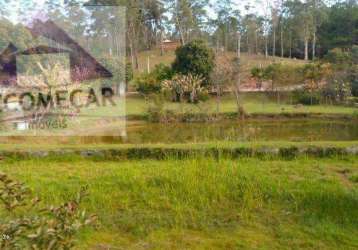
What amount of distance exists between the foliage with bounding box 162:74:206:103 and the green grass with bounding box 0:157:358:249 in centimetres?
1258

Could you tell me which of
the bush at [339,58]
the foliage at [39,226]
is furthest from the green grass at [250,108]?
the foliage at [39,226]

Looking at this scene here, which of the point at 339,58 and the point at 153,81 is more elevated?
the point at 339,58

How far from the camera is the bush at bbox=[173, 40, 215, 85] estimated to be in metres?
18.5

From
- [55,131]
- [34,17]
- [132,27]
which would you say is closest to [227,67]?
[55,131]

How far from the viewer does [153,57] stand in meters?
29.4

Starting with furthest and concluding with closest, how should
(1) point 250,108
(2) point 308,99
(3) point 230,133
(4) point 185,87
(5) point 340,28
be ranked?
(5) point 340,28 → (4) point 185,87 → (2) point 308,99 → (1) point 250,108 → (3) point 230,133


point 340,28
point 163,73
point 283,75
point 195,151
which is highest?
point 340,28

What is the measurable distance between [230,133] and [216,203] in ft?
22.9

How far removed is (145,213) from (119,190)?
55 cm

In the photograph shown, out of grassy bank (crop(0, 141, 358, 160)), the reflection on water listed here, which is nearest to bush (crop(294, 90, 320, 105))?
the reflection on water

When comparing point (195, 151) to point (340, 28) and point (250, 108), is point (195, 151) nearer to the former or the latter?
point (250, 108)

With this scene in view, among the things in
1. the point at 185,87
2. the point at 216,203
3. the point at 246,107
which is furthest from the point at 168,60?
the point at 216,203

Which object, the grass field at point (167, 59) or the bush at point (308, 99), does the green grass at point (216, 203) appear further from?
the grass field at point (167, 59)

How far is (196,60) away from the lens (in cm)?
1853
